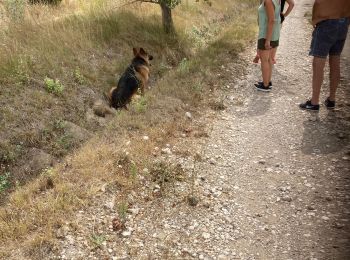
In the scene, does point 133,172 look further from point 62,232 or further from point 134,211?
point 62,232

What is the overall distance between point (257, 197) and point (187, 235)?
3.73 ft

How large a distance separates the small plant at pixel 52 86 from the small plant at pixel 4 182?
2149mm

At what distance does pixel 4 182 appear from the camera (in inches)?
181

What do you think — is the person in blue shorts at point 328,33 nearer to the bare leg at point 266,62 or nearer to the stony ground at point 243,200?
the stony ground at point 243,200

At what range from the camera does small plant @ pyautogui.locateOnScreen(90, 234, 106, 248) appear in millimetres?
3639

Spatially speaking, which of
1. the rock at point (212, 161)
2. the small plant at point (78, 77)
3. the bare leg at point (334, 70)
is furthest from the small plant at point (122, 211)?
the bare leg at point (334, 70)

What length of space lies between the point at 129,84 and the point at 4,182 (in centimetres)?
312

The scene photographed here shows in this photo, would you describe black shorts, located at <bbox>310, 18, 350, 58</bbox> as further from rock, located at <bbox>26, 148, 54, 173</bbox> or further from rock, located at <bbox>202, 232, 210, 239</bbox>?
rock, located at <bbox>26, 148, 54, 173</bbox>

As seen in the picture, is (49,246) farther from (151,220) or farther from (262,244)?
(262,244)

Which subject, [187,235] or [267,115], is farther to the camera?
[267,115]

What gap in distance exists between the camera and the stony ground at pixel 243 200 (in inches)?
145

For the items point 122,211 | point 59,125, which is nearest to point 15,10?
point 59,125

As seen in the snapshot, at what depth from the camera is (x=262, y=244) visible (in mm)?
3742

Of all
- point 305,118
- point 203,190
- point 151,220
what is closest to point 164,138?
point 203,190
